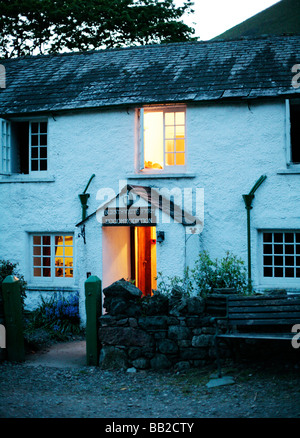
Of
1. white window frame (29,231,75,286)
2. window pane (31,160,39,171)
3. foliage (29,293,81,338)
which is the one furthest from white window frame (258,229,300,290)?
window pane (31,160,39,171)

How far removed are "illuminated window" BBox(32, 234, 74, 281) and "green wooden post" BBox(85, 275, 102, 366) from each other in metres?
4.31

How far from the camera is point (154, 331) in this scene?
27.1ft

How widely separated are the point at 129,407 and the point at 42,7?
66.5 ft

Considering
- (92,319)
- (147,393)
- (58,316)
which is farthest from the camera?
(58,316)

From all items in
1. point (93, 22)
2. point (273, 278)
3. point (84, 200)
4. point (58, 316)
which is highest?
point (93, 22)

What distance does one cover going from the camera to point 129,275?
44.8 ft

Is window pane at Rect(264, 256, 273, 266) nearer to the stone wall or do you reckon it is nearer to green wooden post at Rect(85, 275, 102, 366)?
the stone wall

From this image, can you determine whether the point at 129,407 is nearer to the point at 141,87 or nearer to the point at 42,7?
the point at 141,87

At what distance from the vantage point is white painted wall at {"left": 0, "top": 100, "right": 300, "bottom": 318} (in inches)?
451

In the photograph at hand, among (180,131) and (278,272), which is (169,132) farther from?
(278,272)

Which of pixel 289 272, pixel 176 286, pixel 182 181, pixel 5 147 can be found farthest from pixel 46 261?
pixel 289 272

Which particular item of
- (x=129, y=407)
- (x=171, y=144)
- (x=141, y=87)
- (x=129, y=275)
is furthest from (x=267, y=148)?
(x=129, y=407)

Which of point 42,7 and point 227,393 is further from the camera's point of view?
point 42,7

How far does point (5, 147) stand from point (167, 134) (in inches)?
165
